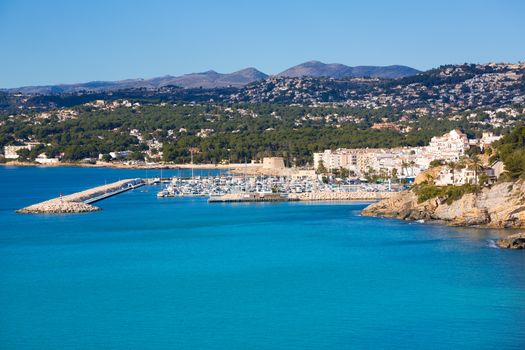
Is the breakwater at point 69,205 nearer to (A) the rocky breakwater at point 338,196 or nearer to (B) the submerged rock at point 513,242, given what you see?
(A) the rocky breakwater at point 338,196

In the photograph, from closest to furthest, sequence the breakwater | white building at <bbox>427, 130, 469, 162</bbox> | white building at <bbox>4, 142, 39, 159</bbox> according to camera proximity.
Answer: the breakwater < white building at <bbox>427, 130, 469, 162</bbox> < white building at <bbox>4, 142, 39, 159</bbox>

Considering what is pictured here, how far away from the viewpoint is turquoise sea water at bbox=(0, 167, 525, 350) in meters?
16.1

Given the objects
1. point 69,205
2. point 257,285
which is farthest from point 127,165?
point 257,285

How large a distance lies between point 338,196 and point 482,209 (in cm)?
1349

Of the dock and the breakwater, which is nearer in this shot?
the breakwater

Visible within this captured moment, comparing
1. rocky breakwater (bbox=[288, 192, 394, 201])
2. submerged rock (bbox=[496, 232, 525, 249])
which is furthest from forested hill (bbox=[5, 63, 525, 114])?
submerged rock (bbox=[496, 232, 525, 249])

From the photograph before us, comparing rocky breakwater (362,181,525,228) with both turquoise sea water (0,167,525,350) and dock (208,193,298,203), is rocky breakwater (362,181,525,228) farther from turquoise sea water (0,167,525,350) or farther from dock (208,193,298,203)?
dock (208,193,298,203)

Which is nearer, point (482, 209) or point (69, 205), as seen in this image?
point (482, 209)

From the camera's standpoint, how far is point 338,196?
40906 millimetres

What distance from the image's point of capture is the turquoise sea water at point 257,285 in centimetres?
1609

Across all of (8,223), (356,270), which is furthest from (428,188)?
(8,223)

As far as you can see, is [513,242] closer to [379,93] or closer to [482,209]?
[482,209]

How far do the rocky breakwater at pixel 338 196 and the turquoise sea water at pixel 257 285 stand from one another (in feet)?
25.2

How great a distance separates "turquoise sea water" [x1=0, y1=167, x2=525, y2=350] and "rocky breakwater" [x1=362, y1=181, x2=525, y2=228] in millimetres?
711
